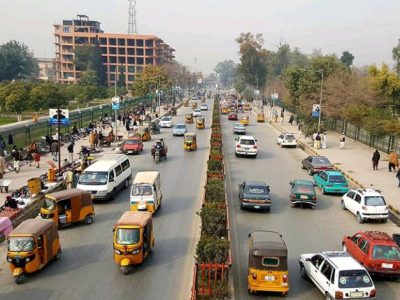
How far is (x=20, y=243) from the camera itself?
1405 cm

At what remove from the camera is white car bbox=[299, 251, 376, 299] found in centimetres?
1228

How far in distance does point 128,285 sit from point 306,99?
46.8 meters

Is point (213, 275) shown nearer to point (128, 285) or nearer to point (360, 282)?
point (128, 285)

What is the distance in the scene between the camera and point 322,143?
42.1 meters

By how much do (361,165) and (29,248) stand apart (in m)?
26.4

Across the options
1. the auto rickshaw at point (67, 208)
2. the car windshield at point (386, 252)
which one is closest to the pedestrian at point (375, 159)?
the car windshield at point (386, 252)

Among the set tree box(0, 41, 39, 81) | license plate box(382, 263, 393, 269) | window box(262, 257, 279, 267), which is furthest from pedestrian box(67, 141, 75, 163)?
tree box(0, 41, 39, 81)

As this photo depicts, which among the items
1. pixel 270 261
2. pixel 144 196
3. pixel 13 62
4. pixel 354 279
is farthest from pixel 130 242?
pixel 13 62

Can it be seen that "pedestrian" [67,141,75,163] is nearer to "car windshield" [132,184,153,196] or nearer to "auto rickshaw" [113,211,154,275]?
"car windshield" [132,184,153,196]

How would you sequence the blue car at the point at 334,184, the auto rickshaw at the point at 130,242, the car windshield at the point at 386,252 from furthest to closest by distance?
the blue car at the point at 334,184, the auto rickshaw at the point at 130,242, the car windshield at the point at 386,252

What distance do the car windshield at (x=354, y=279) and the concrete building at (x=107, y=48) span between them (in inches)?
5370

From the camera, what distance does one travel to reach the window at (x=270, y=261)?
13023mm

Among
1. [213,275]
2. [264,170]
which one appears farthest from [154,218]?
[264,170]

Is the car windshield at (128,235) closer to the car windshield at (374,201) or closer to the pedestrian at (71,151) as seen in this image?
the car windshield at (374,201)
